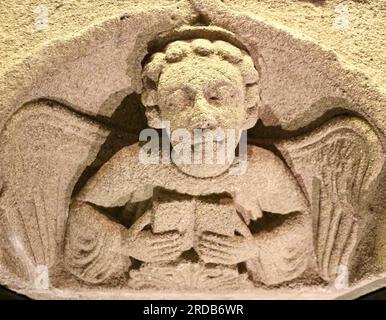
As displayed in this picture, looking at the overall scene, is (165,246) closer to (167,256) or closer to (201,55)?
(167,256)

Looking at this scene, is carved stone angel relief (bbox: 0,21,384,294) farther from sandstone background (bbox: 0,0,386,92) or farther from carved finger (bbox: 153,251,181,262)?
sandstone background (bbox: 0,0,386,92)

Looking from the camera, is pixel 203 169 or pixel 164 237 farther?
pixel 164 237

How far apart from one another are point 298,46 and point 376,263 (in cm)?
66

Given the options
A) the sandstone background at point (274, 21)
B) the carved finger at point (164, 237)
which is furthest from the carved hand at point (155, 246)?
the sandstone background at point (274, 21)

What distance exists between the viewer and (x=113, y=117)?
5.70 ft

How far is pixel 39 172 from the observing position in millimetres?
1729

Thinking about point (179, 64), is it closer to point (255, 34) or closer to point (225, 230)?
point (255, 34)

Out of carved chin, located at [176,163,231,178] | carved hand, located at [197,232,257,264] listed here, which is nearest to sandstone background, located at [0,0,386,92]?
carved chin, located at [176,163,231,178]

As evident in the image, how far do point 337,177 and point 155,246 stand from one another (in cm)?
55

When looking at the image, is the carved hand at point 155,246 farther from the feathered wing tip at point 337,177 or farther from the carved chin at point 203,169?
the feathered wing tip at point 337,177

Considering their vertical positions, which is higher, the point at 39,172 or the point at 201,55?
the point at 201,55

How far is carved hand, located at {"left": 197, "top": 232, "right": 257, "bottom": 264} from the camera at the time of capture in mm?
1720

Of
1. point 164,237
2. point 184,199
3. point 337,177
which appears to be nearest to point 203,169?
point 184,199

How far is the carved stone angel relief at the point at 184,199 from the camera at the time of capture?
1.67 metres
